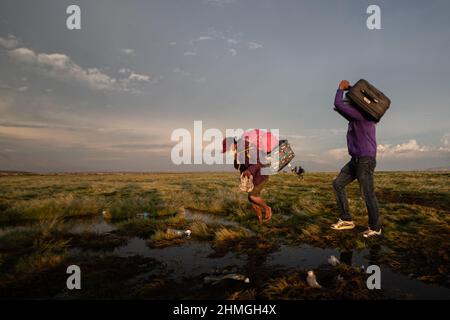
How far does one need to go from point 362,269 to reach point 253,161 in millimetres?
3951

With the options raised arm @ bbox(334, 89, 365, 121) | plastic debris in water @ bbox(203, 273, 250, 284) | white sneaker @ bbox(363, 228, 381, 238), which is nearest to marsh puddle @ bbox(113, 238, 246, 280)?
plastic debris in water @ bbox(203, 273, 250, 284)

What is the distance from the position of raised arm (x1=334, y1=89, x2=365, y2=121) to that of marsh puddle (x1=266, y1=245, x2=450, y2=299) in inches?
115

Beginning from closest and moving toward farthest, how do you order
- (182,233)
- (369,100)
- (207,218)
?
(369,100), (182,233), (207,218)

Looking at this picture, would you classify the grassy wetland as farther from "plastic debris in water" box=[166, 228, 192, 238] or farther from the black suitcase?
the black suitcase

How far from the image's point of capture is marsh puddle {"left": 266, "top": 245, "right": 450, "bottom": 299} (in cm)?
362

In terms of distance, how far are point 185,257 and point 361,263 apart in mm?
3352

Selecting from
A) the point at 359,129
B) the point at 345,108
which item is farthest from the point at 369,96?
the point at 359,129

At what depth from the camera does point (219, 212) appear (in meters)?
11.4

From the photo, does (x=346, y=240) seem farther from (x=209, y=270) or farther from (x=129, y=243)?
(x=129, y=243)

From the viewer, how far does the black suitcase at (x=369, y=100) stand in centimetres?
581

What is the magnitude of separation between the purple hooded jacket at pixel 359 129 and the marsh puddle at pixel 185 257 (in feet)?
11.9

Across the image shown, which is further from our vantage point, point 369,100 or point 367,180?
point 367,180

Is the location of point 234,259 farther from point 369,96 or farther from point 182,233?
point 369,96

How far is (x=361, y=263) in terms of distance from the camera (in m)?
4.76
